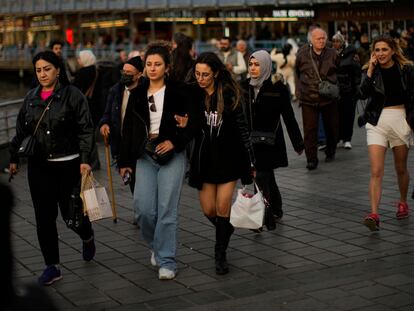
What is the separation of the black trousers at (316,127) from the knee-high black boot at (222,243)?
18.0ft

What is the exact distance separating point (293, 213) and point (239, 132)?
2.38 meters

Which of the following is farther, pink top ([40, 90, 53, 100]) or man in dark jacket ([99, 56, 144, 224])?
man in dark jacket ([99, 56, 144, 224])

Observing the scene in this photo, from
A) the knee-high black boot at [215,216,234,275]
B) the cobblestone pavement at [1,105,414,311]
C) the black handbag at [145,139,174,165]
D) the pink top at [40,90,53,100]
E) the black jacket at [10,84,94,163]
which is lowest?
the cobblestone pavement at [1,105,414,311]

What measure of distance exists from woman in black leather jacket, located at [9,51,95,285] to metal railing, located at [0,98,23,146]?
7418 mm

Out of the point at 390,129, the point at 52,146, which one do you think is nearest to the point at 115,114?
the point at 52,146

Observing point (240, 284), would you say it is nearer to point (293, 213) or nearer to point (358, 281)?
point (358, 281)

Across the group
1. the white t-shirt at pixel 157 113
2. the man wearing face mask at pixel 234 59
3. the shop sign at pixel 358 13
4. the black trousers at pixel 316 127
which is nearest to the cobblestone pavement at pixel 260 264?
the white t-shirt at pixel 157 113

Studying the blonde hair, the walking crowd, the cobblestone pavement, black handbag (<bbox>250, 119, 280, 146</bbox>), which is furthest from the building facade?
the walking crowd

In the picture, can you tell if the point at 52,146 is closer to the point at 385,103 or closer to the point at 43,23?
the point at 385,103

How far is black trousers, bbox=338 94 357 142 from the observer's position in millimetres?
14680

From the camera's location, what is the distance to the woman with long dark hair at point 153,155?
6.96 meters

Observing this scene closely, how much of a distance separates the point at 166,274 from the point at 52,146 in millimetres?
1307

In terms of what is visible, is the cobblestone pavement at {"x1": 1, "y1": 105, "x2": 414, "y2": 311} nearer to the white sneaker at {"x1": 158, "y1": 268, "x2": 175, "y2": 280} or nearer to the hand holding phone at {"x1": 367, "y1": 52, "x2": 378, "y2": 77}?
the white sneaker at {"x1": 158, "y1": 268, "x2": 175, "y2": 280}

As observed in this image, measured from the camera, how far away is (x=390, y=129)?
28.0 ft
